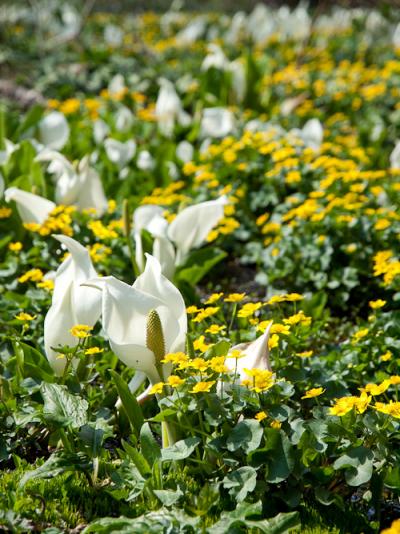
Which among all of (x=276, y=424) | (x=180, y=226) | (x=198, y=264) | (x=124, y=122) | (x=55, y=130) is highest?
(x=276, y=424)

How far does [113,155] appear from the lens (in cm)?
521

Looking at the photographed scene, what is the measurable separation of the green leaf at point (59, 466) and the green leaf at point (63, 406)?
0.31 ft

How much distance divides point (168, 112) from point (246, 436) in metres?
4.28

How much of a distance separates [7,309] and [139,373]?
30.8 inches

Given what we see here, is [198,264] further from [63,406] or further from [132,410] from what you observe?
[63,406]

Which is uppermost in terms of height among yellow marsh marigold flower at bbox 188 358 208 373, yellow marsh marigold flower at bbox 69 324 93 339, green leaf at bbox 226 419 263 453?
yellow marsh marigold flower at bbox 188 358 208 373

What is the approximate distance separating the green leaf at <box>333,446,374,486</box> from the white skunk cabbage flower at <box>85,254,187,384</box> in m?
0.66

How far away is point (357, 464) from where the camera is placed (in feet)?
7.41

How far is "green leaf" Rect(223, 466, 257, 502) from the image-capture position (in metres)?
2.22

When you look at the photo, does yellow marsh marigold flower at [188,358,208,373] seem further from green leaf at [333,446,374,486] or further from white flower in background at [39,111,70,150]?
white flower in background at [39,111,70,150]

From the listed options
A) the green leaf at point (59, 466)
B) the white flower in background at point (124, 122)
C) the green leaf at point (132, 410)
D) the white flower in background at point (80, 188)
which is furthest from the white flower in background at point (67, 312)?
the white flower in background at point (124, 122)

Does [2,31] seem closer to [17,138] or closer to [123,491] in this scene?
[17,138]

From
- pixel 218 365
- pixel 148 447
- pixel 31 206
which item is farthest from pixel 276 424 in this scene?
pixel 31 206

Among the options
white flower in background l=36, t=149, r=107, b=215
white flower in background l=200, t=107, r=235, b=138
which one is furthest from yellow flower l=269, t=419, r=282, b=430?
white flower in background l=200, t=107, r=235, b=138
